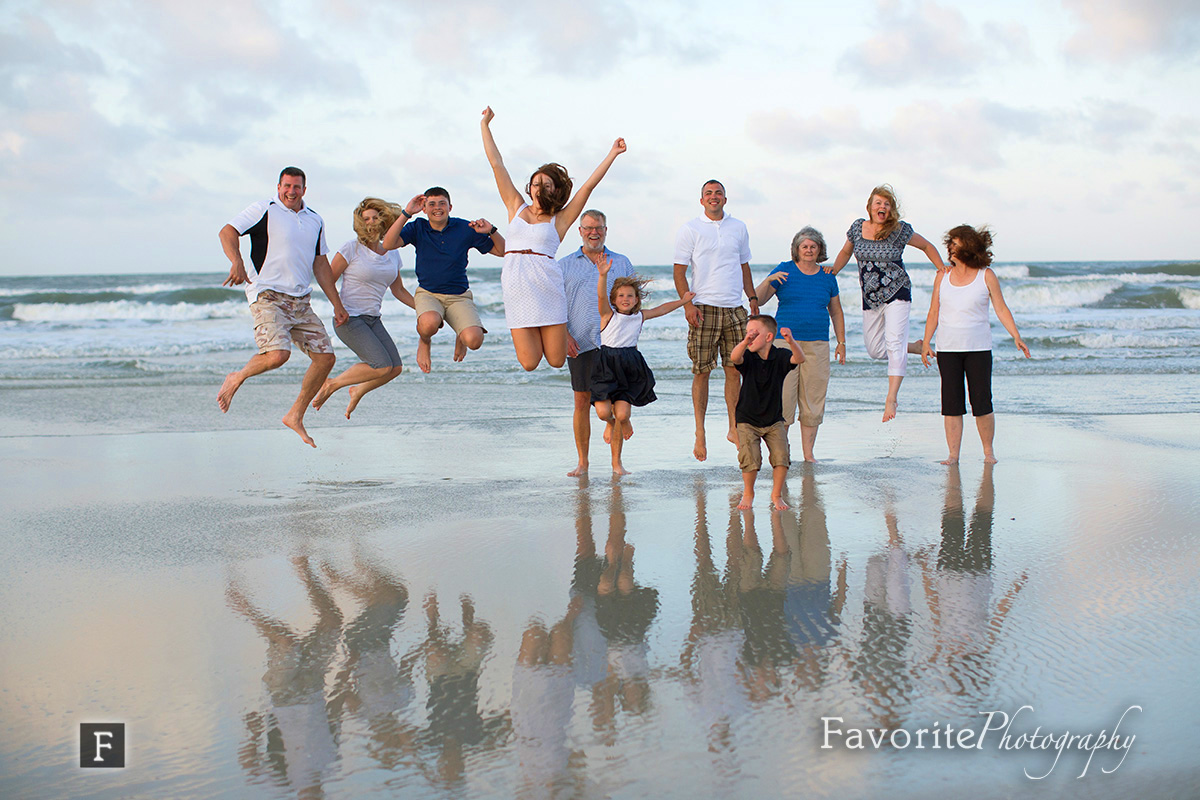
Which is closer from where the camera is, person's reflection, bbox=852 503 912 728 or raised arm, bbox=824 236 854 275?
person's reflection, bbox=852 503 912 728

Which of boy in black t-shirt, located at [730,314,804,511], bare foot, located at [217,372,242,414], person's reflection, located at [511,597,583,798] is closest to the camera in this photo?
person's reflection, located at [511,597,583,798]

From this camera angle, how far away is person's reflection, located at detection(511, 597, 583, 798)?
278cm

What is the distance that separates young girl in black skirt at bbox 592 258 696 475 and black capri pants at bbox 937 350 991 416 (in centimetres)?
227

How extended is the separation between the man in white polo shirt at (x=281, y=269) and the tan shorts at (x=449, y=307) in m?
0.71

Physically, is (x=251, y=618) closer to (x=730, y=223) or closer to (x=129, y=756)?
(x=129, y=756)

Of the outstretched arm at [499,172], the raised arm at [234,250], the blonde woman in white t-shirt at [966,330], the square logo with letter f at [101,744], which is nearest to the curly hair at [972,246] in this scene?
the blonde woman in white t-shirt at [966,330]

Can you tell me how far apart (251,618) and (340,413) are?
23.1 feet

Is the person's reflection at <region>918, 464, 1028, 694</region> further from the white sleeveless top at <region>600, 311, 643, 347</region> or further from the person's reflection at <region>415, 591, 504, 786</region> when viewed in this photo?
the white sleeveless top at <region>600, 311, 643, 347</region>

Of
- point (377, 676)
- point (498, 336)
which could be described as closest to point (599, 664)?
point (377, 676)

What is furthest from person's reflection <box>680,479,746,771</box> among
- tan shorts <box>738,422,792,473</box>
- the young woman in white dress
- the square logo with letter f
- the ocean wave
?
the ocean wave

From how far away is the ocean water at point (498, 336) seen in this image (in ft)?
49.9

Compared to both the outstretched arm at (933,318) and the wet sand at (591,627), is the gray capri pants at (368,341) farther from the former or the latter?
the outstretched arm at (933,318)

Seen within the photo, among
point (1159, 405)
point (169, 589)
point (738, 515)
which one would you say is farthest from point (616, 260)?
point (1159, 405)

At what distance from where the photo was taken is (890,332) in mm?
8188
